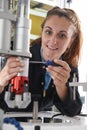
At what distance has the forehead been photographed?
2.97ft

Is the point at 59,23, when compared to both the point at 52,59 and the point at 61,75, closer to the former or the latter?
the point at 52,59

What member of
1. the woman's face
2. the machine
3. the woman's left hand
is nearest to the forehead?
the woman's face

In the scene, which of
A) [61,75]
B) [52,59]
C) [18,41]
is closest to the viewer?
[18,41]

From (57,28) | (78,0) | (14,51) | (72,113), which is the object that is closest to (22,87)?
(14,51)

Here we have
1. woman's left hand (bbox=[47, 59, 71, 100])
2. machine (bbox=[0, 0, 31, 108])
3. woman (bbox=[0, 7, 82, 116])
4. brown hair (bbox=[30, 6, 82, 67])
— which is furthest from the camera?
brown hair (bbox=[30, 6, 82, 67])

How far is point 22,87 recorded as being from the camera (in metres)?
0.39

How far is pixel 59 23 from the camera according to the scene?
92 centimetres

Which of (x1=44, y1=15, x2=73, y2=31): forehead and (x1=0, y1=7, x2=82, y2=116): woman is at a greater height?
(x1=44, y1=15, x2=73, y2=31): forehead

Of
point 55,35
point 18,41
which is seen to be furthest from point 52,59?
point 18,41

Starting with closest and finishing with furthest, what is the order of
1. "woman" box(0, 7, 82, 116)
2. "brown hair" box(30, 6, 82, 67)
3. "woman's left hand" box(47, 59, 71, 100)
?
"woman's left hand" box(47, 59, 71, 100) < "woman" box(0, 7, 82, 116) < "brown hair" box(30, 6, 82, 67)

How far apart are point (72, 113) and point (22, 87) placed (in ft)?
1.35

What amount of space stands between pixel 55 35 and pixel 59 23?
5cm

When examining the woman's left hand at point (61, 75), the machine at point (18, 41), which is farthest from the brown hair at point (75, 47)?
the machine at point (18, 41)

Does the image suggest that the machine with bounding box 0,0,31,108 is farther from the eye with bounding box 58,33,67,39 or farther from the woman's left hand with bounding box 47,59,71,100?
the eye with bounding box 58,33,67,39
